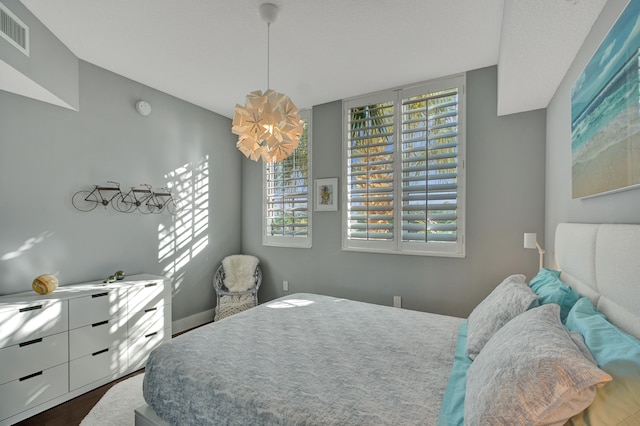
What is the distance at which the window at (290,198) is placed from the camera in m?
3.95

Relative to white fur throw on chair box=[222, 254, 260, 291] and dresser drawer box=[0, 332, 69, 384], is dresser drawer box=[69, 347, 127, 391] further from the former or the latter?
white fur throw on chair box=[222, 254, 260, 291]

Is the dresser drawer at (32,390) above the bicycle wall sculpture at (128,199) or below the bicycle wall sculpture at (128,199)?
below

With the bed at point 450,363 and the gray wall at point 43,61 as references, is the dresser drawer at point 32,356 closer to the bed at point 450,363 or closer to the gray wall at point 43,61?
the bed at point 450,363

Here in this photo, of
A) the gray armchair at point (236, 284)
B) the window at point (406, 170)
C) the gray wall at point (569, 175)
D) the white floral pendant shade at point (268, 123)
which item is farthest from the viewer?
the gray armchair at point (236, 284)

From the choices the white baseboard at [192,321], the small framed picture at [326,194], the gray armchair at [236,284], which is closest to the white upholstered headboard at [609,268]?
the small framed picture at [326,194]

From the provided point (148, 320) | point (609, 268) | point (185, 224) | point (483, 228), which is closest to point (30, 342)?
point (148, 320)

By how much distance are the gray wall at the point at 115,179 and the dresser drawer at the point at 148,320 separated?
1.82 feet

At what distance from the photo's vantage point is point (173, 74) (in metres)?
3.02

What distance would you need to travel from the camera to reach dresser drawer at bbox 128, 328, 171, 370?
2.73m

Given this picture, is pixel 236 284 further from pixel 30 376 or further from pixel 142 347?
pixel 30 376

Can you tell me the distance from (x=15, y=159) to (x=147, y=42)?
4.55ft

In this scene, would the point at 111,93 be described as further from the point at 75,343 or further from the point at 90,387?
the point at 90,387

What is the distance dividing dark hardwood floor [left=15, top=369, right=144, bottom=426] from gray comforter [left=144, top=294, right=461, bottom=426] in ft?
3.52

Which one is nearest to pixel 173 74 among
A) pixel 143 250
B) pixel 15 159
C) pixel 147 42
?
pixel 147 42
